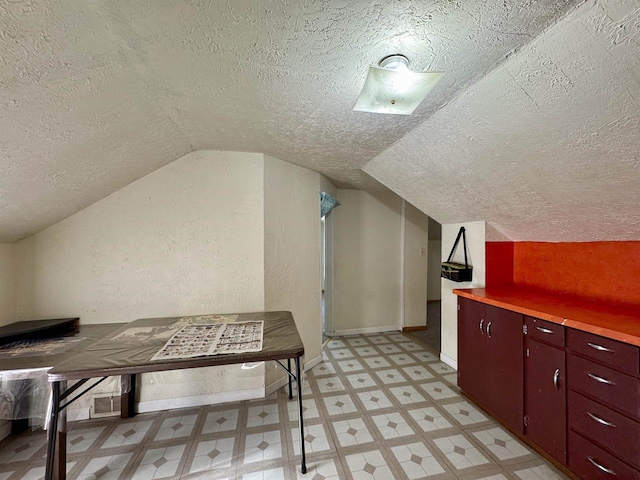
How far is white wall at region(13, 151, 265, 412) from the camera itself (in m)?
2.12

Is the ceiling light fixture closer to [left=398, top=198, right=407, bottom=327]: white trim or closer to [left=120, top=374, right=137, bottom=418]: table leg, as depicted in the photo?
[left=120, top=374, right=137, bottom=418]: table leg

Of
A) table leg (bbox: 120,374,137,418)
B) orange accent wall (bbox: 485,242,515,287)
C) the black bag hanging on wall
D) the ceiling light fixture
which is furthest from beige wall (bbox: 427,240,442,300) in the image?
table leg (bbox: 120,374,137,418)

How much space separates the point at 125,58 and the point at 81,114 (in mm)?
391

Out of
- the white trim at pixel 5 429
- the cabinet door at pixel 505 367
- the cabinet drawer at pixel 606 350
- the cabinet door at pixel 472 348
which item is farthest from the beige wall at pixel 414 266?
the white trim at pixel 5 429

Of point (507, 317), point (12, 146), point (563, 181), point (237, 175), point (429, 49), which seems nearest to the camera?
point (429, 49)

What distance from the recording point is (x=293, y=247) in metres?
2.75

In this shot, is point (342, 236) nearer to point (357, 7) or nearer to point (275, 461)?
point (275, 461)

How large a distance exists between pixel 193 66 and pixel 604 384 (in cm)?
254

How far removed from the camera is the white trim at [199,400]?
2.22 meters

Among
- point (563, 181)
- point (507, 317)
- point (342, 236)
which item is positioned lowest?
point (507, 317)

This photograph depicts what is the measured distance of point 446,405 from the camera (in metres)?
2.28

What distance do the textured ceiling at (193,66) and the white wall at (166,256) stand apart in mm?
371

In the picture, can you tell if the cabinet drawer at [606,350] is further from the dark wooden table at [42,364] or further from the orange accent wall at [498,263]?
the dark wooden table at [42,364]

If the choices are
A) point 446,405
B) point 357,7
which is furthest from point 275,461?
point 357,7
